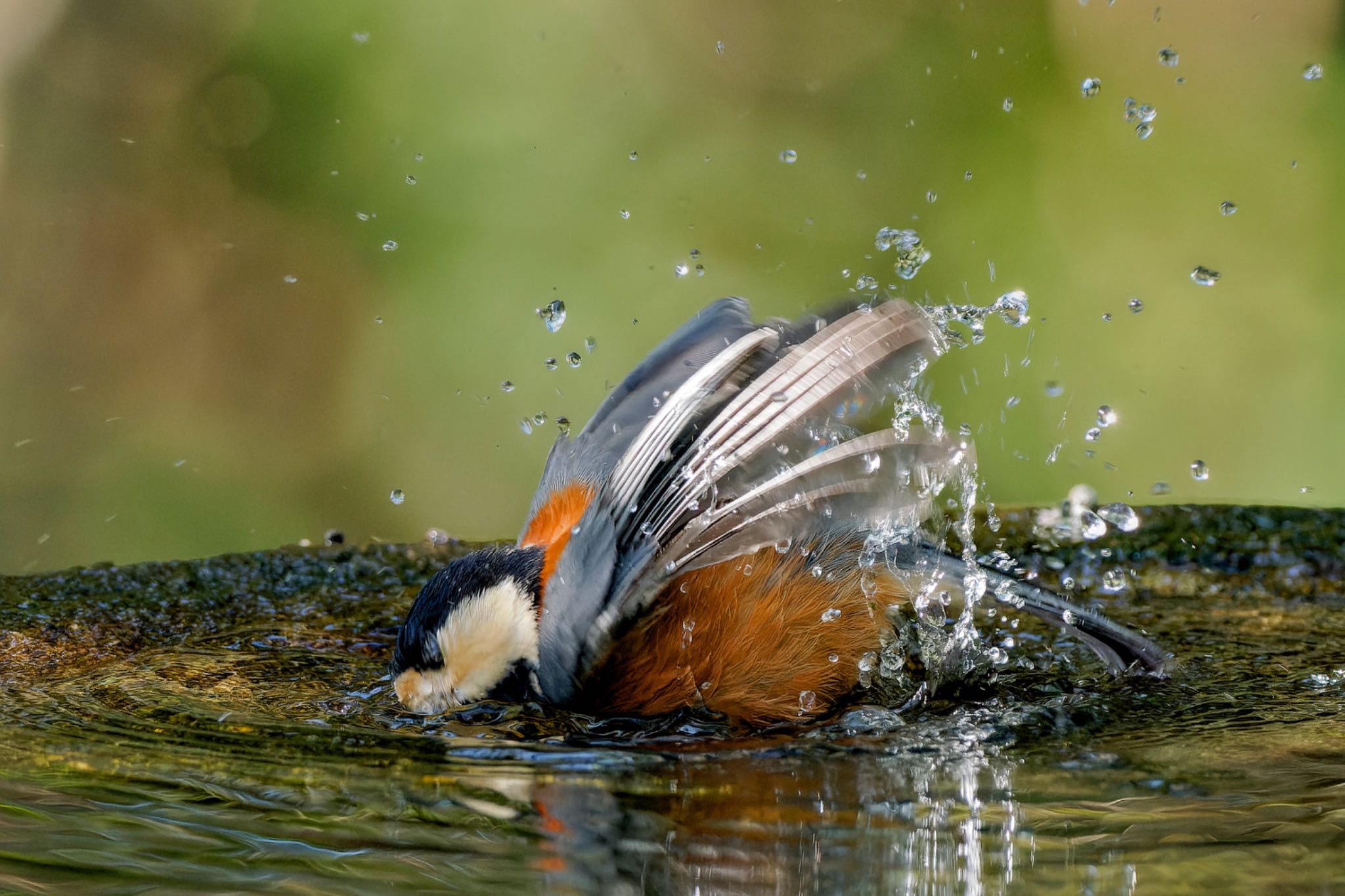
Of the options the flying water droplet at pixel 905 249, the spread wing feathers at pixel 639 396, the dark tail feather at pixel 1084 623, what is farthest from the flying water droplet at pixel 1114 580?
the spread wing feathers at pixel 639 396

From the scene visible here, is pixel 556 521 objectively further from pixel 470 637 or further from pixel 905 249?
pixel 905 249

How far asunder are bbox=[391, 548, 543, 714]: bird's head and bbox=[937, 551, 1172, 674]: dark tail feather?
2.22ft

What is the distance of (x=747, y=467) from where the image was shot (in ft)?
6.63

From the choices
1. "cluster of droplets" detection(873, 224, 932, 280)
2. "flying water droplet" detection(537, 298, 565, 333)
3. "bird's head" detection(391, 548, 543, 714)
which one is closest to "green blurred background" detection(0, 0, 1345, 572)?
"cluster of droplets" detection(873, 224, 932, 280)

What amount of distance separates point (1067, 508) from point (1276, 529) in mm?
398

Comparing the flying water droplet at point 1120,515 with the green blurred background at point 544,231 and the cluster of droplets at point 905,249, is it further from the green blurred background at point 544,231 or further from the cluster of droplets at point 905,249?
the green blurred background at point 544,231

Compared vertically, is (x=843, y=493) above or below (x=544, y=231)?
below

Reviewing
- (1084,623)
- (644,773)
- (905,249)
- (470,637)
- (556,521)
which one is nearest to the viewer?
(644,773)

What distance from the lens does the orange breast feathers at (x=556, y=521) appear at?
6.95ft

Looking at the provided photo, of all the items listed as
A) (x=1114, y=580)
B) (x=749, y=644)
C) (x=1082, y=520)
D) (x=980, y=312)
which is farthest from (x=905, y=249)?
(x=749, y=644)

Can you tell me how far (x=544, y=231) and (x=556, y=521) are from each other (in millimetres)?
2889

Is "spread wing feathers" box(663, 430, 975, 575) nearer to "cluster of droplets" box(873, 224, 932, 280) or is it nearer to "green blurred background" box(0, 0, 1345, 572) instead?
"cluster of droplets" box(873, 224, 932, 280)

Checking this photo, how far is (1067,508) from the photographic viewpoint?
267cm

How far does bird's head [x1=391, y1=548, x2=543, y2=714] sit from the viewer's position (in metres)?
1.88
